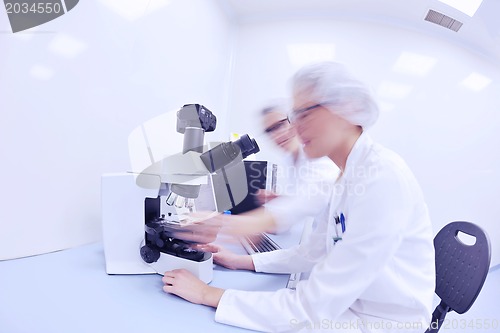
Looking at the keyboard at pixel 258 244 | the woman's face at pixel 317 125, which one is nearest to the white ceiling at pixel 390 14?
the woman's face at pixel 317 125

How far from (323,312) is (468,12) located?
2.61 meters

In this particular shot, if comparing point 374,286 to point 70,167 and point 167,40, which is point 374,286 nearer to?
point 70,167

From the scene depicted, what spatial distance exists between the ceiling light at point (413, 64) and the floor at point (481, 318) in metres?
1.91

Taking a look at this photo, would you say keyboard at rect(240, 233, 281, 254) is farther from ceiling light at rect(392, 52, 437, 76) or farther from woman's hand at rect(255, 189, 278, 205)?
ceiling light at rect(392, 52, 437, 76)

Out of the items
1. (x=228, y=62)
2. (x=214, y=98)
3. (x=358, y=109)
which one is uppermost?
(x=228, y=62)

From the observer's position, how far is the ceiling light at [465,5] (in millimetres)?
1861

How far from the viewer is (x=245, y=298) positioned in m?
0.59

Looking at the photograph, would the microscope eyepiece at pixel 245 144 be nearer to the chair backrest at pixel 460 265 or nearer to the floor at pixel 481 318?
the chair backrest at pixel 460 265

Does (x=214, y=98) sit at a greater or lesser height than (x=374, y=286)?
greater

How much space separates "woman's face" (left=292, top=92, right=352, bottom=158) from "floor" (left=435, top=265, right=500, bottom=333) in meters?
1.72

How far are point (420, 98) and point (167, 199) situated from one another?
2525mm

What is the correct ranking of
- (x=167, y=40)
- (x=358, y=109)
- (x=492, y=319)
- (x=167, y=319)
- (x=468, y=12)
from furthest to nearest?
(x=468, y=12) → (x=492, y=319) → (x=167, y=40) → (x=358, y=109) → (x=167, y=319)

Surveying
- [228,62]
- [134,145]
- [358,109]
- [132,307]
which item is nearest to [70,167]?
[134,145]

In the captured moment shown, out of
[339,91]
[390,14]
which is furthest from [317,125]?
[390,14]
